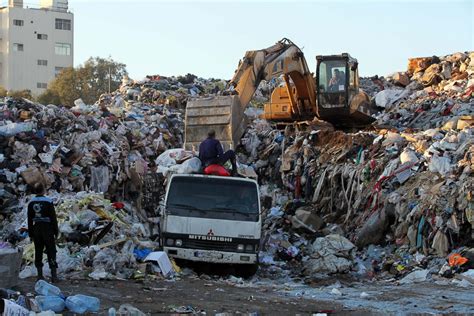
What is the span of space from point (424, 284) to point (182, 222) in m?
4.03

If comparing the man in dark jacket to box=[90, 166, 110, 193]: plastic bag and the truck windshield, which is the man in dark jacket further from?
box=[90, 166, 110, 193]: plastic bag

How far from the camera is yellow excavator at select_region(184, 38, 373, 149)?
17062 millimetres

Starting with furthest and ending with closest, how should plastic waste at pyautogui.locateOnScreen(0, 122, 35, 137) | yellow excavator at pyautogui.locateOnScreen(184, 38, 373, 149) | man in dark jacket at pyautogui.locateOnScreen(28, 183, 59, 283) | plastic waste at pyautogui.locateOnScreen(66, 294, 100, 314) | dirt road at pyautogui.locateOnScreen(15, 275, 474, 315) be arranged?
plastic waste at pyautogui.locateOnScreen(0, 122, 35, 137)
yellow excavator at pyautogui.locateOnScreen(184, 38, 373, 149)
man in dark jacket at pyautogui.locateOnScreen(28, 183, 59, 283)
dirt road at pyautogui.locateOnScreen(15, 275, 474, 315)
plastic waste at pyautogui.locateOnScreen(66, 294, 100, 314)

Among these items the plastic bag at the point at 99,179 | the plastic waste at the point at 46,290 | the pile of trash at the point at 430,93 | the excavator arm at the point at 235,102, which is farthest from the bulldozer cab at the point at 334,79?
the plastic waste at the point at 46,290

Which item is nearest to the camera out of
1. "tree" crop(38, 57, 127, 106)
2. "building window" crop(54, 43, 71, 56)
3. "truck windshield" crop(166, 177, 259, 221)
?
"truck windshield" crop(166, 177, 259, 221)

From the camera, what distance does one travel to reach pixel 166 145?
22.2 meters

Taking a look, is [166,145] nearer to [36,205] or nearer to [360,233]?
[360,233]

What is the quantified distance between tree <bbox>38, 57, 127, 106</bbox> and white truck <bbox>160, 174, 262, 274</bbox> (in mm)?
39749

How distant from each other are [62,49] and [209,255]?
6389cm

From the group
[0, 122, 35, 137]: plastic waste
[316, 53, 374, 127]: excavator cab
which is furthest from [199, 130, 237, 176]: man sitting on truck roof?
[316, 53, 374, 127]: excavator cab

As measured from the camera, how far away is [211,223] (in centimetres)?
1255

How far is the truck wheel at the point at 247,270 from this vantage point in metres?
13.0

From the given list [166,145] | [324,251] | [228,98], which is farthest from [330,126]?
[324,251]

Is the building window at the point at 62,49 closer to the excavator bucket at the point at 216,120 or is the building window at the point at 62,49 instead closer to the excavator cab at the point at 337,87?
the excavator cab at the point at 337,87
